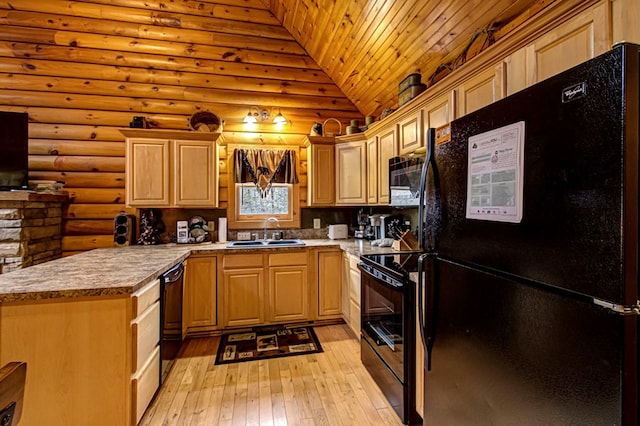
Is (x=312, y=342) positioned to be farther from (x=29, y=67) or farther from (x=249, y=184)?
(x=29, y=67)

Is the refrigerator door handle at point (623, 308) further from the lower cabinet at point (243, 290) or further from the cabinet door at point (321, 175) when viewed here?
the cabinet door at point (321, 175)

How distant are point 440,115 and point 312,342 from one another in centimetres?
237

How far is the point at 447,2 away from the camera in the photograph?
2.08 m

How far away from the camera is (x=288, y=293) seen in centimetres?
327

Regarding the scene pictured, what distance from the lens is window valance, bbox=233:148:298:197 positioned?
3643 mm

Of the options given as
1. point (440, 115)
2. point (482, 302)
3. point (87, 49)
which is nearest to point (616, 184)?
point (482, 302)

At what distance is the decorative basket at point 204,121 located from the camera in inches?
138

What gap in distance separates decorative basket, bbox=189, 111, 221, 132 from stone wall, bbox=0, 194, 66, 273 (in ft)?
5.25

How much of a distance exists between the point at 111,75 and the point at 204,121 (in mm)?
1110

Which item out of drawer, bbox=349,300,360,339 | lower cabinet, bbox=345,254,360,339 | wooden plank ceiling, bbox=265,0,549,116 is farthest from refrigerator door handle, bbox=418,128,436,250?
drawer, bbox=349,300,360,339

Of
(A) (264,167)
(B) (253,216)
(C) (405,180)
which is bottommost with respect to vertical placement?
(B) (253,216)

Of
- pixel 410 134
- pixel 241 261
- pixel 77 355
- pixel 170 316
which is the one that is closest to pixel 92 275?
pixel 77 355

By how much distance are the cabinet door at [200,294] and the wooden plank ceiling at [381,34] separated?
8.63 ft

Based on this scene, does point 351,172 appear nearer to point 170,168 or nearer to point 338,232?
point 338,232
